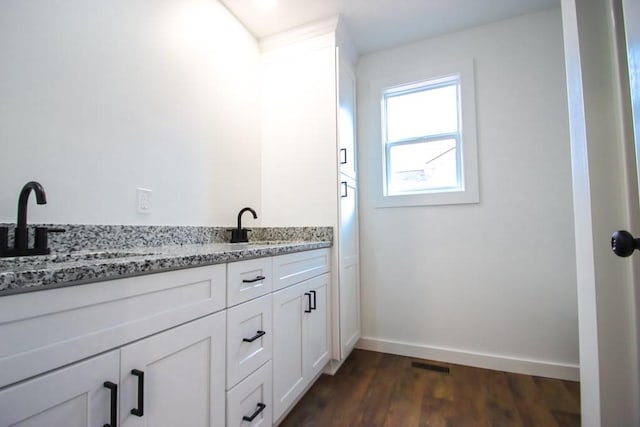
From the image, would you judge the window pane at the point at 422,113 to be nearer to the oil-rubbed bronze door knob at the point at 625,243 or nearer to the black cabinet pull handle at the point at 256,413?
the oil-rubbed bronze door knob at the point at 625,243

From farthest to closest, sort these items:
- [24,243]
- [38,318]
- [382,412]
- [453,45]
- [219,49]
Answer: [453,45]
[219,49]
[382,412]
[24,243]
[38,318]

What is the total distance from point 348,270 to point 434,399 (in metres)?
0.93

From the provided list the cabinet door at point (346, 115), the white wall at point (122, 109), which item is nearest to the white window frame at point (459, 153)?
the cabinet door at point (346, 115)

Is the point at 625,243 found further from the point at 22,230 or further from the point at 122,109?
the point at 122,109

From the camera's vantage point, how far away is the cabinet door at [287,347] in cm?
133

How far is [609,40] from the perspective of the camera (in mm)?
961

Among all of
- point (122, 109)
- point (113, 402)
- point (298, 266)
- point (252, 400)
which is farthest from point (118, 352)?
point (122, 109)

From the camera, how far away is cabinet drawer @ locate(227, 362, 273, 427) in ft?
3.44

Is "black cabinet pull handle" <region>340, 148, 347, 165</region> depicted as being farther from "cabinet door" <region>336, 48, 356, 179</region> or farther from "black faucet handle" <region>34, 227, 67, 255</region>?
"black faucet handle" <region>34, 227, 67, 255</region>

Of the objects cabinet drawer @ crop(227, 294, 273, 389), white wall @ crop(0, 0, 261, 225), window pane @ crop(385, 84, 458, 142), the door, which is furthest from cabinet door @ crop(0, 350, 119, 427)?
window pane @ crop(385, 84, 458, 142)

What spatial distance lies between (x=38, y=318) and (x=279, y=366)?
1.00 meters

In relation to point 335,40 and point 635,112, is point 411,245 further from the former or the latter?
point 635,112

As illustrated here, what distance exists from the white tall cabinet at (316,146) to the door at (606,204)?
4.17 feet

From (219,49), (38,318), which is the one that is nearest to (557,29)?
(219,49)
